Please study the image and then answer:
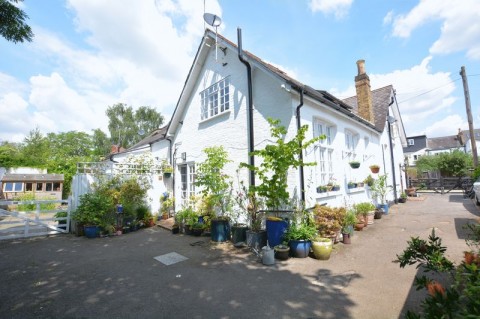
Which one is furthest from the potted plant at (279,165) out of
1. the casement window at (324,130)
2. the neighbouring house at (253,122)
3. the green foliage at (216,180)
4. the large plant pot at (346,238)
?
the casement window at (324,130)

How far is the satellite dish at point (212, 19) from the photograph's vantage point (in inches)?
333

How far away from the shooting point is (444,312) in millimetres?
1668

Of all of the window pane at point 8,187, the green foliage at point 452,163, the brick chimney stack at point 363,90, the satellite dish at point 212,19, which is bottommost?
the window pane at point 8,187

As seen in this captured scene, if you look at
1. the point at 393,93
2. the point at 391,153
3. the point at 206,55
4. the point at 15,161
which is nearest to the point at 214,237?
the point at 206,55

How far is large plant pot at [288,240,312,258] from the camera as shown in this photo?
5.97 meters

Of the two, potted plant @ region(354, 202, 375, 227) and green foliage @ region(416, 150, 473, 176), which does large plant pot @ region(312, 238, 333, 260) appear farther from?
green foliage @ region(416, 150, 473, 176)

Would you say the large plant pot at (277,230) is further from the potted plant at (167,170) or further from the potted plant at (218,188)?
the potted plant at (167,170)

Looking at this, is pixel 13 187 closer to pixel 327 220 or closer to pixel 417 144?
pixel 327 220

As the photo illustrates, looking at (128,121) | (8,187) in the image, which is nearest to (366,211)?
(8,187)

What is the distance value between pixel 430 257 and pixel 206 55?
1038 cm

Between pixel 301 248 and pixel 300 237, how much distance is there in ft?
0.87

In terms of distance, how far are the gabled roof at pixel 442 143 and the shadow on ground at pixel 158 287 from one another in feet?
172

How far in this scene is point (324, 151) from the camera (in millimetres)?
8906

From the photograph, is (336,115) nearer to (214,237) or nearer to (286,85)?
(286,85)
